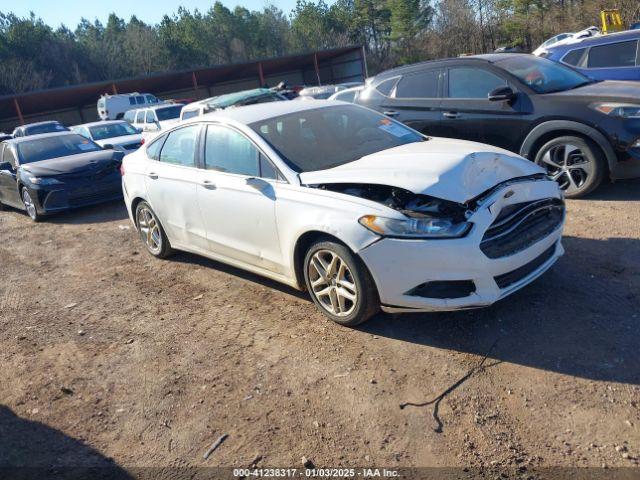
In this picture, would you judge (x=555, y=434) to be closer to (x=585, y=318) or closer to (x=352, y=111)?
(x=585, y=318)

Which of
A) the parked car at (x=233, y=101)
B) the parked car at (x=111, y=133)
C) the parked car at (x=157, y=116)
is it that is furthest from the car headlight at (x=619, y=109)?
the parked car at (x=157, y=116)

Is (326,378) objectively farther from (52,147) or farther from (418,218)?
(52,147)

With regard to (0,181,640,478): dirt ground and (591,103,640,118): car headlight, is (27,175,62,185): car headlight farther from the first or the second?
(591,103,640,118): car headlight

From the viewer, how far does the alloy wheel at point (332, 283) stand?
3936 millimetres

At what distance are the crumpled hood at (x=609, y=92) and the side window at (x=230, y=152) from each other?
3.84m

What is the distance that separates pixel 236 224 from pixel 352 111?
158 cm

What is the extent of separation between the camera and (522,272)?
379cm

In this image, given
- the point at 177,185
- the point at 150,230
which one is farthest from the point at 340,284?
the point at 150,230

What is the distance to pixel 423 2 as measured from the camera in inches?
2256

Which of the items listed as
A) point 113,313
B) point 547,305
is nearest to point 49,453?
point 113,313

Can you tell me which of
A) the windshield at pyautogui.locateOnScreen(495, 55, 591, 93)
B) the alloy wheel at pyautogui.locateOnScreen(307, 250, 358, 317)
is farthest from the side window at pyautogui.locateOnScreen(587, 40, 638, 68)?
the alloy wheel at pyautogui.locateOnScreen(307, 250, 358, 317)

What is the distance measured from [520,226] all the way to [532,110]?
124 inches

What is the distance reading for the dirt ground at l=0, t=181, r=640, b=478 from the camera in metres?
2.88

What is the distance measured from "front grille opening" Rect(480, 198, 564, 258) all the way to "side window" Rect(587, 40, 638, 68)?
6655 millimetres
